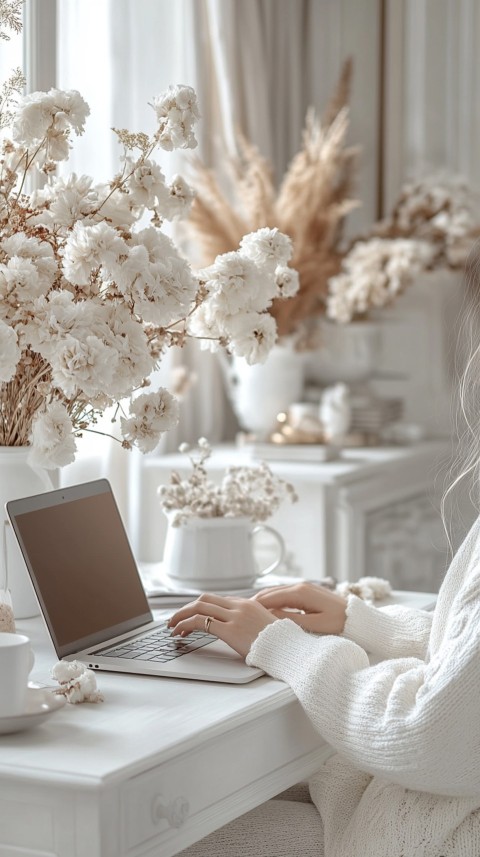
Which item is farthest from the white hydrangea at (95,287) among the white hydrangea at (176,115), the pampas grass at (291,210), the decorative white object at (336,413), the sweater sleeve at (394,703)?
the decorative white object at (336,413)

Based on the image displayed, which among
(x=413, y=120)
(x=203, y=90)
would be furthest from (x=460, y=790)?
(x=413, y=120)

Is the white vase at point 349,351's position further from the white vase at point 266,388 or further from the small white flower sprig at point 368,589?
the small white flower sprig at point 368,589

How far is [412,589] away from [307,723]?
192cm

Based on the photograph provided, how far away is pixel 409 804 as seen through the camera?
136cm

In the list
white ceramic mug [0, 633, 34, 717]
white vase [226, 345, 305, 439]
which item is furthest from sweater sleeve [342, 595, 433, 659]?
white vase [226, 345, 305, 439]

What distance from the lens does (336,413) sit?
3303mm

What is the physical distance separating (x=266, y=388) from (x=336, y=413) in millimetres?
209

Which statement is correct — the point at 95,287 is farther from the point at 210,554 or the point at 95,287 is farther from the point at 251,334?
the point at 210,554

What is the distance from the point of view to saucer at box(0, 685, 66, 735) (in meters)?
1.18

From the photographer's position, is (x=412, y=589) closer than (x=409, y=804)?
No

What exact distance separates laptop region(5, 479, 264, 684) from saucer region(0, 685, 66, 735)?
185mm

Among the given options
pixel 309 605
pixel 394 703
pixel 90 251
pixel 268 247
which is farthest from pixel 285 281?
pixel 394 703

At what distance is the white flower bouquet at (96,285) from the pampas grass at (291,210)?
1.49 m

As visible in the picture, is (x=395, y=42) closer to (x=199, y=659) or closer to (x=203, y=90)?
(x=203, y=90)
